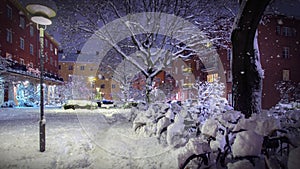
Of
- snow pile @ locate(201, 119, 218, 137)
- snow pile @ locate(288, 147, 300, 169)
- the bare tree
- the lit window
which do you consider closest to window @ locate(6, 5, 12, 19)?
the bare tree

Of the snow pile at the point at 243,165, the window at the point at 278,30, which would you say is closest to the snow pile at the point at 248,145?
the snow pile at the point at 243,165

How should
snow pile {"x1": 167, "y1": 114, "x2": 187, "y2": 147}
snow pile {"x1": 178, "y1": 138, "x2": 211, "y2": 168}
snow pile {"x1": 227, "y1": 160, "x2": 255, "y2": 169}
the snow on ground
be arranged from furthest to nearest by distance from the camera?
snow pile {"x1": 167, "y1": 114, "x2": 187, "y2": 147}, the snow on ground, snow pile {"x1": 178, "y1": 138, "x2": 211, "y2": 168}, snow pile {"x1": 227, "y1": 160, "x2": 255, "y2": 169}

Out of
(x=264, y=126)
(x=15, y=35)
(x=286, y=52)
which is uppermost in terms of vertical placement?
(x=15, y=35)

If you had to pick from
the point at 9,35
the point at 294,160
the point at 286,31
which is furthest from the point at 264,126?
the point at 286,31

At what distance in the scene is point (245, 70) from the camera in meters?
5.27

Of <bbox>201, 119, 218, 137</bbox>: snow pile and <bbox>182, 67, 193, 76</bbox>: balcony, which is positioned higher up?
<bbox>182, 67, 193, 76</bbox>: balcony

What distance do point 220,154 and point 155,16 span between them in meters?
12.7

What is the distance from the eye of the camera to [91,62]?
199 feet

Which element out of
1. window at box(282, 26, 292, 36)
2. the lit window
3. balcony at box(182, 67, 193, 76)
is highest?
window at box(282, 26, 292, 36)

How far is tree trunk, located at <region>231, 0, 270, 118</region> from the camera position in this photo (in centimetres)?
511

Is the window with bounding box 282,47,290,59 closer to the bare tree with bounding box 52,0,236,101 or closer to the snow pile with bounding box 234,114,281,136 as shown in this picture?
the bare tree with bounding box 52,0,236,101

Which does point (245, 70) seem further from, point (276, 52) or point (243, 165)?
point (276, 52)

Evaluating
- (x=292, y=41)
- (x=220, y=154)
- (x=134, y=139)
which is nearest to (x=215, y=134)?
(x=220, y=154)

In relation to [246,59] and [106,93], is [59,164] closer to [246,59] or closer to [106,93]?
[246,59]
